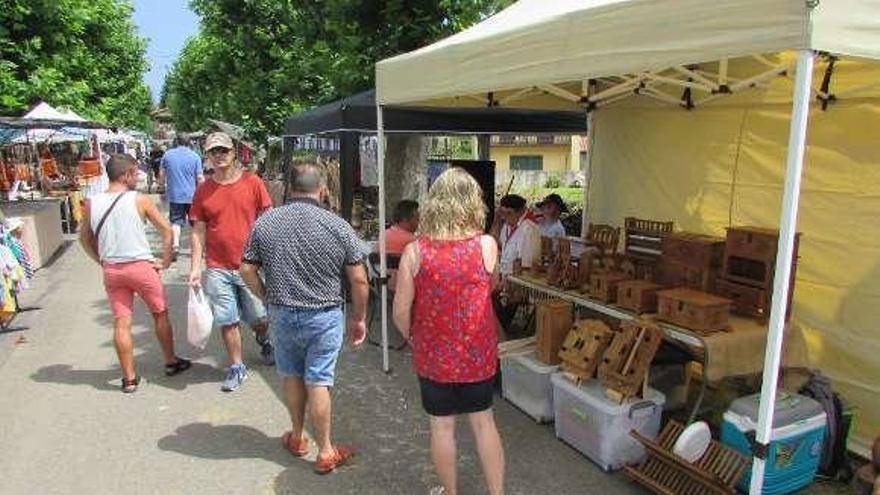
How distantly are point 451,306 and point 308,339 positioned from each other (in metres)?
0.95

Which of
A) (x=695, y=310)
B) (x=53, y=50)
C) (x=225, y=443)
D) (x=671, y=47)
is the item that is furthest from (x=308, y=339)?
(x=53, y=50)

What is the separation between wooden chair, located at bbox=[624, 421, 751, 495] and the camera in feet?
10.3

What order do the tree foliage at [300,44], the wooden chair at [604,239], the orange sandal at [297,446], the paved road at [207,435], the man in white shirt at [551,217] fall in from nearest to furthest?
the paved road at [207,435] → the orange sandal at [297,446] → the wooden chair at [604,239] → the man in white shirt at [551,217] → the tree foliage at [300,44]

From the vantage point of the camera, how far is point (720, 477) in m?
3.17

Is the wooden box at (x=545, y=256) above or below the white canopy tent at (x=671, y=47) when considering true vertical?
below

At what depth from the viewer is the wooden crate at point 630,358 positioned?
3.60 meters

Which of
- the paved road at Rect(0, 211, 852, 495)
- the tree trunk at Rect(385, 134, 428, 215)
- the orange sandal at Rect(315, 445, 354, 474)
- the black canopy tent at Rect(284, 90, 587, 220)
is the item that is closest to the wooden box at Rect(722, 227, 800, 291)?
the paved road at Rect(0, 211, 852, 495)

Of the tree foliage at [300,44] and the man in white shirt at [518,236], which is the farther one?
the tree foliage at [300,44]

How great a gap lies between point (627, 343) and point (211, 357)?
3.69 metres

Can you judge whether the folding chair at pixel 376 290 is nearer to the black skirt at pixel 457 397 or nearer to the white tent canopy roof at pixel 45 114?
the black skirt at pixel 457 397

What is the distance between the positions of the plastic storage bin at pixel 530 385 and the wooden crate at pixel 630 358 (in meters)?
0.57

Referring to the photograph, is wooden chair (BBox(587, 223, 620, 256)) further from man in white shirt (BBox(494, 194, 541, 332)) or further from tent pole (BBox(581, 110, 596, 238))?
tent pole (BBox(581, 110, 596, 238))

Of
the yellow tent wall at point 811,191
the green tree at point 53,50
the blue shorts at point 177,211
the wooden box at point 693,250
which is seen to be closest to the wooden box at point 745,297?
the wooden box at point 693,250

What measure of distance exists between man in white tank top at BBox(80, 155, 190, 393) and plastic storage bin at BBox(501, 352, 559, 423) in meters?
2.64
